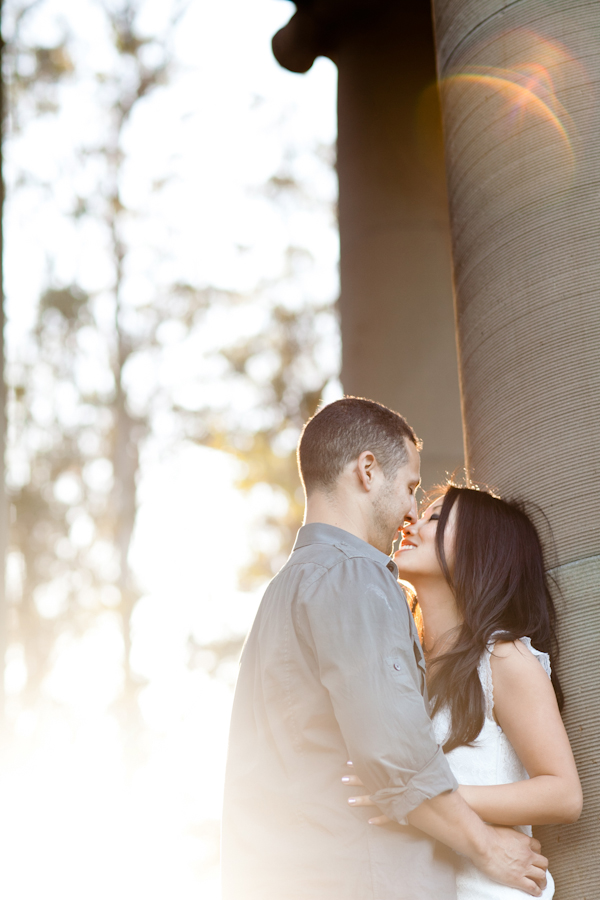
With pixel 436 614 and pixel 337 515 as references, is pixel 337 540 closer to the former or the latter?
pixel 337 515

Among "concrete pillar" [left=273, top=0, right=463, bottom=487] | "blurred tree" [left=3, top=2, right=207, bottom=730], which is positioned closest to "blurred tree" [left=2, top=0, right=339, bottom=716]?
"blurred tree" [left=3, top=2, right=207, bottom=730]

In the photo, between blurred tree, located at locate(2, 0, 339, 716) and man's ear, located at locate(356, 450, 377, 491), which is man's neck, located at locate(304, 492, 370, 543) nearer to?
man's ear, located at locate(356, 450, 377, 491)

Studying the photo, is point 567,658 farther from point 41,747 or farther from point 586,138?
point 41,747

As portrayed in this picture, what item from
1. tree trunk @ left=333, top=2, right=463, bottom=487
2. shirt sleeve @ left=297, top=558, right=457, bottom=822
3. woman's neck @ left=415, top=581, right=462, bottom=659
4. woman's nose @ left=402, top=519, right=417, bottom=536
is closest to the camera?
shirt sleeve @ left=297, top=558, right=457, bottom=822

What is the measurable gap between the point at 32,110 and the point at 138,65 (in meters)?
1.90

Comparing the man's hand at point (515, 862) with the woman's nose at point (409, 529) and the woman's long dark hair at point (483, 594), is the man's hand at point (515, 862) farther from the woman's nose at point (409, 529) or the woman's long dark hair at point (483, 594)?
the woman's nose at point (409, 529)

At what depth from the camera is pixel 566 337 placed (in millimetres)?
2762

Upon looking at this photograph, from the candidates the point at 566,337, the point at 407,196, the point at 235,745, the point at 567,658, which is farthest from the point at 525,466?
the point at 407,196

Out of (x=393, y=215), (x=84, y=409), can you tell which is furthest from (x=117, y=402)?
(x=393, y=215)

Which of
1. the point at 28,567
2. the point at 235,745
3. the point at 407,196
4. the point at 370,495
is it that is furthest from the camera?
the point at 28,567

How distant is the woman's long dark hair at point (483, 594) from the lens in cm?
264

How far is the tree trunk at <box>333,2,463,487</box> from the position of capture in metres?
5.73

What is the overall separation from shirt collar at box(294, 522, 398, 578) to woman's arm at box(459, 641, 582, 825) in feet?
1.65

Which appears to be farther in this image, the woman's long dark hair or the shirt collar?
the woman's long dark hair
